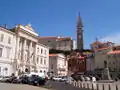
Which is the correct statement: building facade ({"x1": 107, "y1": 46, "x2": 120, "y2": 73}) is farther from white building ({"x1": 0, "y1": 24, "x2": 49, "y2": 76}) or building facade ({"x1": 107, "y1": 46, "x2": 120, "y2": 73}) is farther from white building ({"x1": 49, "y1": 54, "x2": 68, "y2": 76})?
white building ({"x1": 0, "y1": 24, "x2": 49, "y2": 76})

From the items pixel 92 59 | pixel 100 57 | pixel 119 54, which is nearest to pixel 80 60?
pixel 92 59

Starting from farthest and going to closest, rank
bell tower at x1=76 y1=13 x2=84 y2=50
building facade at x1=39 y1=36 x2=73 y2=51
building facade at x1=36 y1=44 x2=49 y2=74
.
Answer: bell tower at x1=76 y1=13 x2=84 y2=50
building facade at x1=39 y1=36 x2=73 y2=51
building facade at x1=36 y1=44 x2=49 y2=74

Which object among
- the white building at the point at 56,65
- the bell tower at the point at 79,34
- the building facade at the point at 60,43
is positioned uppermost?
the bell tower at the point at 79,34

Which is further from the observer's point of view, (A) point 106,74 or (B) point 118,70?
(B) point 118,70

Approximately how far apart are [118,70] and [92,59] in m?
17.8

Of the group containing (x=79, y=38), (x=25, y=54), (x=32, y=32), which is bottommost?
(x=25, y=54)

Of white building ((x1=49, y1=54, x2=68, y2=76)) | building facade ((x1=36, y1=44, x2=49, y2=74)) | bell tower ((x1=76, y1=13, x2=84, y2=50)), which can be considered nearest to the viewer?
building facade ((x1=36, y1=44, x2=49, y2=74))

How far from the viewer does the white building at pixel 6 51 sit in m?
50.7

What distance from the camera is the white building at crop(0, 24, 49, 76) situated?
51.6 meters

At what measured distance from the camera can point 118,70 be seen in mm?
77188

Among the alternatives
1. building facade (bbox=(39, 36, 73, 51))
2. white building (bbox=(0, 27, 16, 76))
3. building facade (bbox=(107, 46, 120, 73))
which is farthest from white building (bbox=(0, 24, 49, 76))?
building facade (bbox=(39, 36, 73, 51))

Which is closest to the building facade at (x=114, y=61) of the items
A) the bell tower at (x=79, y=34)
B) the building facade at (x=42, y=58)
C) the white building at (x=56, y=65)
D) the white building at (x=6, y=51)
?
the white building at (x=56, y=65)

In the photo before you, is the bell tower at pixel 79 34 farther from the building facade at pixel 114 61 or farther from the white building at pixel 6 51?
the white building at pixel 6 51

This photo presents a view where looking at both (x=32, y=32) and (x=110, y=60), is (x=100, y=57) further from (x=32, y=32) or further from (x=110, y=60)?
(x=32, y=32)
